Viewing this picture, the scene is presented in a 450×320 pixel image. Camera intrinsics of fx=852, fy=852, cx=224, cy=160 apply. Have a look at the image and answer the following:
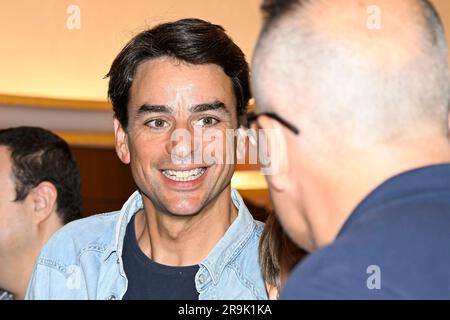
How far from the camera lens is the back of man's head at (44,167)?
8.57 feet

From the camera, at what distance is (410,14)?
3.67 feet

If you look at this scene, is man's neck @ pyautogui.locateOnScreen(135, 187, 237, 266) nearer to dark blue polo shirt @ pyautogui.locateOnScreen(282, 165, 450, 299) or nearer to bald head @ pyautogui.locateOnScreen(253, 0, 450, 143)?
bald head @ pyautogui.locateOnScreen(253, 0, 450, 143)

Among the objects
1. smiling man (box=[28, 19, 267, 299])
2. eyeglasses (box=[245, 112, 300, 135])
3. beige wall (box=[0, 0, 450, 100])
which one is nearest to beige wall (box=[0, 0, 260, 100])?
beige wall (box=[0, 0, 450, 100])

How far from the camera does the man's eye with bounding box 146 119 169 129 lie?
73.6 inches

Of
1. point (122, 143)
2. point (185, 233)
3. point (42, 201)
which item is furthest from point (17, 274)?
point (185, 233)

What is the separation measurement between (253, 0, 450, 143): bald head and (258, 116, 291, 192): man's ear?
24mm

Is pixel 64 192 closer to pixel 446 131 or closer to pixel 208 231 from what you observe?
pixel 208 231

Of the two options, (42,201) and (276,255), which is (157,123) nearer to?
(276,255)

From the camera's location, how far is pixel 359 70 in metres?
1.06

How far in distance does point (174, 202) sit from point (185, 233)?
0.26 ft

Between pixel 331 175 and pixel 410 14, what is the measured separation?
0.25 meters

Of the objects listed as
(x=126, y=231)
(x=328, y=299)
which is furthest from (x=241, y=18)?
(x=328, y=299)

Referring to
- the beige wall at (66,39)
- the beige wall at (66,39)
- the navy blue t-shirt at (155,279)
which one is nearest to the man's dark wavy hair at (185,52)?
the navy blue t-shirt at (155,279)

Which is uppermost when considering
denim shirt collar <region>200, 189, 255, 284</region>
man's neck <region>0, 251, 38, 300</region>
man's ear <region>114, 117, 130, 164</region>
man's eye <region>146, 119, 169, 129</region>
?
man's eye <region>146, 119, 169, 129</region>
